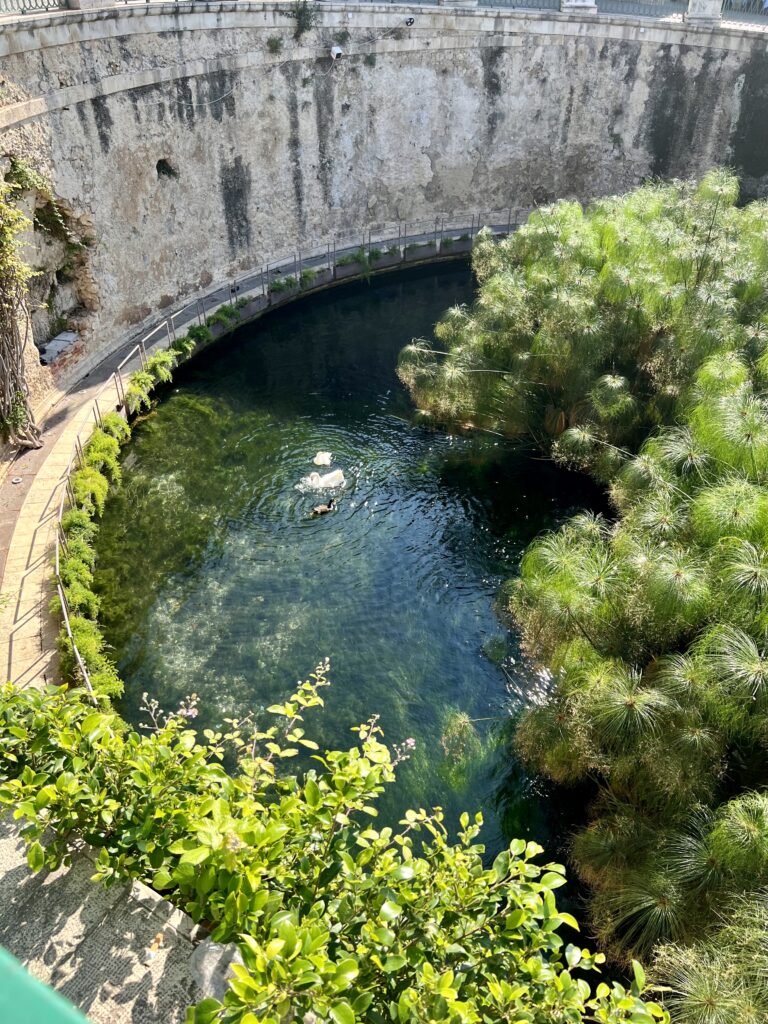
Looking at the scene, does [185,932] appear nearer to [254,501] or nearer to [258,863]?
[258,863]

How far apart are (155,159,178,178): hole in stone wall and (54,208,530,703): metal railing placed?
2842 millimetres

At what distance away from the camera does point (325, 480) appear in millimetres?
13570

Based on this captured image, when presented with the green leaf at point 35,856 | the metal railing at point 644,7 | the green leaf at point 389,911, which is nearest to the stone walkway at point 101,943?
the green leaf at point 35,856

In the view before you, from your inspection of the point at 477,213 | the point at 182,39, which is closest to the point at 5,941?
the point at 182,39

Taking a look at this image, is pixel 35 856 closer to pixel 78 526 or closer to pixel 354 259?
pixel 78 526

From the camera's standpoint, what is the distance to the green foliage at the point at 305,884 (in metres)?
3.17

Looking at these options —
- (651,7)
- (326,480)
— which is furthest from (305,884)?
(651,7)

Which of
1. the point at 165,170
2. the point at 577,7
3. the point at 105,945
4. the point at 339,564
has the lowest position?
the point at 339,564

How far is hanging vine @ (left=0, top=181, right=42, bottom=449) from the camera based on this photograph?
12000 millimetres

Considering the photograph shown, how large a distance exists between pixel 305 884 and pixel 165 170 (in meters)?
17.7

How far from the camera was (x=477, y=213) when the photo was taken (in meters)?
25.2

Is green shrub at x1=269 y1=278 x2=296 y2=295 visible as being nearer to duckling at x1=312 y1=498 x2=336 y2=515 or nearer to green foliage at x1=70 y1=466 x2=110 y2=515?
duckling at x1=312 y1=498 x2=336 y2=515

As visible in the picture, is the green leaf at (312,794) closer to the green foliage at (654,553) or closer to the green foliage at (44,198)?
the green foliage at (654,553)

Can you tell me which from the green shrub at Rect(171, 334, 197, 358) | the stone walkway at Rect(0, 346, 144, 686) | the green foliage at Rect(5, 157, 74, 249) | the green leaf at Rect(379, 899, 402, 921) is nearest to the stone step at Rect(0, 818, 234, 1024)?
the green leaf at Rect(379, 899, 402, 921)
